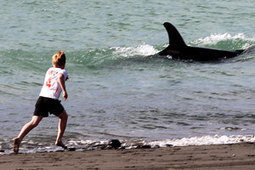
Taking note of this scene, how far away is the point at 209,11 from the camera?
1293 inches

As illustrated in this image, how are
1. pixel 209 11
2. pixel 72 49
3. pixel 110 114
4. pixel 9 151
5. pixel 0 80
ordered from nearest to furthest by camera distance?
1. pixel 9 151
2. pixel 110 114
3. pixel 0 80
4. pixel 72 49
5. pixel 209 11

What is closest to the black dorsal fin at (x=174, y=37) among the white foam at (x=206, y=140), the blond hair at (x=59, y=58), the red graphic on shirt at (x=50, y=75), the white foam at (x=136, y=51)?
the white foam at (x=136, y=51)

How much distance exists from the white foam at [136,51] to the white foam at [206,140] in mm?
11333

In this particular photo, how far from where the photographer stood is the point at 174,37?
19078 mm

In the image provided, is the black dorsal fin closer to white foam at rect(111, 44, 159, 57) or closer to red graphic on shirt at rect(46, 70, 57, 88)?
white foam at rect(111, 44, 159, 57)

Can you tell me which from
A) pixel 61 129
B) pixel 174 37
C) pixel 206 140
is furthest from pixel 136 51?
pixel 61 129

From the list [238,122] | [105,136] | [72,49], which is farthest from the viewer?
[72,49]

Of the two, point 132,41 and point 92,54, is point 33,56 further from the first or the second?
point 132,41

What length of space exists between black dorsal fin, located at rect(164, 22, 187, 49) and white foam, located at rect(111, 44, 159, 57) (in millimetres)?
1801

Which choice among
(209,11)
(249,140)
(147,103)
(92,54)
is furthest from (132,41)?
(249,140)

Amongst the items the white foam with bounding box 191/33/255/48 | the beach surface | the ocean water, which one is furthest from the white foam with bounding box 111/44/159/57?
the beach surface

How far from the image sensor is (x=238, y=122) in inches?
439

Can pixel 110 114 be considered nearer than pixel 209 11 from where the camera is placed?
Yes

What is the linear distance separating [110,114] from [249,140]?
3.36 metres
